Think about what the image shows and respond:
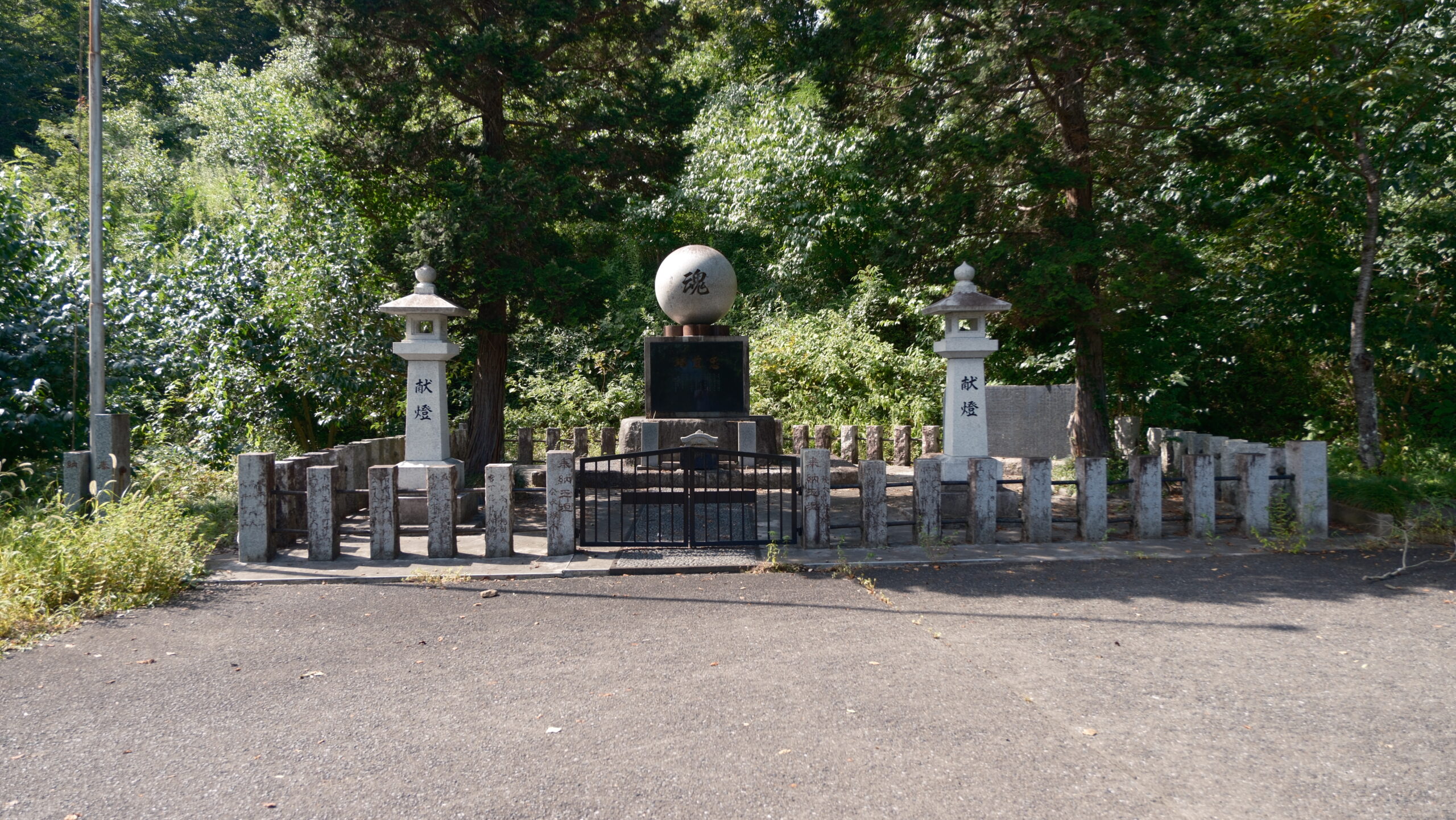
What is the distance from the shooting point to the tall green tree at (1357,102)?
9508 mm

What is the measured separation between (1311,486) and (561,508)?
23.5 ft

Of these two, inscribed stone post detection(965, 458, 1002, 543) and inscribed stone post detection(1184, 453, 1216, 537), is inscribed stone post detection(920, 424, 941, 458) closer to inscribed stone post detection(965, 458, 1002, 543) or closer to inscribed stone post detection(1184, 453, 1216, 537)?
inscribed stone post detection(1184, 453, 1216, 537)

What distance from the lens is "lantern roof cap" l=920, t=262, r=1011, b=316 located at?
9.45 m

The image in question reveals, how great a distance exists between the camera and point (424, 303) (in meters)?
9.66

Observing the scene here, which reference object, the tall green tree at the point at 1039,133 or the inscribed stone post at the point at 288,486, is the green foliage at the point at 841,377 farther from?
the inscribed stone post at the point at 288,486

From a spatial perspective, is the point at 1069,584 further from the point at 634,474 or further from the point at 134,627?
the point at 134,627

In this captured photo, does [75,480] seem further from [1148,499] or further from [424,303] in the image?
[1148,499]

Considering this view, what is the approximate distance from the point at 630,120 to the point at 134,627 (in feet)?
26.2

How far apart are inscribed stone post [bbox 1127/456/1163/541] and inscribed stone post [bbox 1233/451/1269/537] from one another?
0.78 meters

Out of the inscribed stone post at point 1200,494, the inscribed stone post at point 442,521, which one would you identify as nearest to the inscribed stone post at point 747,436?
the inscribed stone post at point 442,521

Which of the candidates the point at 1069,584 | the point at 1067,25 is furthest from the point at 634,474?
the point at 1067,25

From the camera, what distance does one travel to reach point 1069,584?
6.93 meters

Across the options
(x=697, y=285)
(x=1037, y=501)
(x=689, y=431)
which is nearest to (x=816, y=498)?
(x=1037, y=501)

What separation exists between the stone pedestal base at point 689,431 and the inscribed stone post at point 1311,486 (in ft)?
20.0
